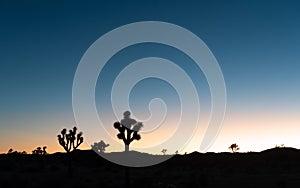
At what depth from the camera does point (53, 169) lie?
178ft

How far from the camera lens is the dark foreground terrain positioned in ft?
93.2

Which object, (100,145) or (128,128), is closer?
(128,128)

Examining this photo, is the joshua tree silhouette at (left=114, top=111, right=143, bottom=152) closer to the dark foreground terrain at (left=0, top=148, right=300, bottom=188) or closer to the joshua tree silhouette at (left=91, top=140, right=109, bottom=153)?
the dark foreground terrain at (left=0, top=148, right=300, bottom=188)

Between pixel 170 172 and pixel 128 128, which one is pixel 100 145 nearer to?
pixel 170 172

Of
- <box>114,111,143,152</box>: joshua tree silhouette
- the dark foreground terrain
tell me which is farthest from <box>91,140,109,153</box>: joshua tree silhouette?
<box>114,111,143,152</box>: joshua tree silhouette

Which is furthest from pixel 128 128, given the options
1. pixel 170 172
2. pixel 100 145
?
pixel 100 145

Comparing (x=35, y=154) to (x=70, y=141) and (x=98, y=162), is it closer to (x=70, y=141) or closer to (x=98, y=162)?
(x=98, y=162)

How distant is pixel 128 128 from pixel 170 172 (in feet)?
60.7

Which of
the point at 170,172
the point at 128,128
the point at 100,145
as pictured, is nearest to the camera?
the point at 128,128

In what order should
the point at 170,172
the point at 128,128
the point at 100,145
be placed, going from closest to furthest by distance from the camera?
the point at 128,128
the point at 170,172
the point at 100,145

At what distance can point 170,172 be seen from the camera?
44.5 meters

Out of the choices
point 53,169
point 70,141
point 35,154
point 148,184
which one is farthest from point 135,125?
point 35,154

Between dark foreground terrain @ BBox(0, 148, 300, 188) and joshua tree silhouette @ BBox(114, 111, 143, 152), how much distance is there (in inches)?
113

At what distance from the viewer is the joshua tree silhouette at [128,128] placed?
27.3 m
